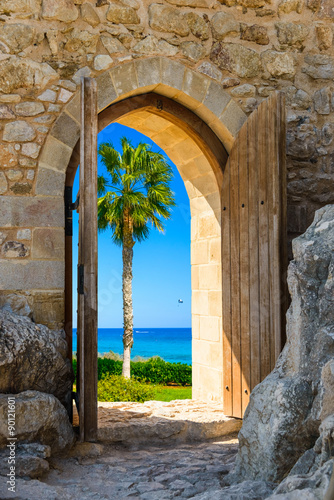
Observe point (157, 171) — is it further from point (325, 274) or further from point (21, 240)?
point (325, 274)

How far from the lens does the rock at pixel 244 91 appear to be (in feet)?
13.7

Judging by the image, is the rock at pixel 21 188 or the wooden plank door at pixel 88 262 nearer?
the wooden plank door at pixel 88 262

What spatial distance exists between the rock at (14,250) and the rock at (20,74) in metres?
1.10

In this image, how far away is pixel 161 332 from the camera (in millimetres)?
54531

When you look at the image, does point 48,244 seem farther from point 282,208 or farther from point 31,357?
point 282,208

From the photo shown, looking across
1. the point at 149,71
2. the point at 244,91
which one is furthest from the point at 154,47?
the point at 244,91

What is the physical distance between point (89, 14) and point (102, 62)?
0.37 metres

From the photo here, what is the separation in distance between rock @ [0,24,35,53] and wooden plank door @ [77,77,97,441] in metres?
0.66

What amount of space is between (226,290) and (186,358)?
34486mm

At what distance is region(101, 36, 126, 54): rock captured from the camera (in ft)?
12.7

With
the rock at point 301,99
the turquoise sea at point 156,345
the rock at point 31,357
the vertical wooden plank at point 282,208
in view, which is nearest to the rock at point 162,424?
the rock at point 31,357

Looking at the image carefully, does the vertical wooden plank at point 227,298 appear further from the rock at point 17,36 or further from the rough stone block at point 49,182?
the rock at point 17,36

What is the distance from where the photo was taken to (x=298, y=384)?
8.04ft

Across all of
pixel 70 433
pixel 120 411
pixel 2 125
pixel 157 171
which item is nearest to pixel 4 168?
pixel 2 125
